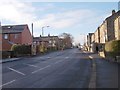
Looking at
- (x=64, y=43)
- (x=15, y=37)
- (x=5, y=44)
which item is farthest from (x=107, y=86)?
(x=64, y=43)

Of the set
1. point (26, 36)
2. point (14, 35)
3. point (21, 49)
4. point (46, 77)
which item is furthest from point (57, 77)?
point (26, 36)

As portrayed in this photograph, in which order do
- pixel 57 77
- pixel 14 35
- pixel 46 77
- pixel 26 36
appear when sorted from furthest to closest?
pixel 26 36 → pixel 14 35 → pixel 46 77 → pixel 57 77

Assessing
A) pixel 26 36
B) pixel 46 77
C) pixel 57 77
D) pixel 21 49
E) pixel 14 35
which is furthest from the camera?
pixel 26 36

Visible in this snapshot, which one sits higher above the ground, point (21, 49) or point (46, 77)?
point (21, 49)

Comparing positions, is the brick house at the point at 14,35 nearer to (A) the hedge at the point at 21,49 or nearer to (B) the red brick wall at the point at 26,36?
(B) the red brick wall at the point at 26,36

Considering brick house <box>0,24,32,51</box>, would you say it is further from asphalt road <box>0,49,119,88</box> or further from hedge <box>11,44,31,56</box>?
asphalt road <box>0,49,119,88</box>

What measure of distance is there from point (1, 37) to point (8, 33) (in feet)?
25.0

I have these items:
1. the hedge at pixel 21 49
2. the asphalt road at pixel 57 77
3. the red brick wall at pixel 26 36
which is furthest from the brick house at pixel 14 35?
the asphalt road at pixel 57 77

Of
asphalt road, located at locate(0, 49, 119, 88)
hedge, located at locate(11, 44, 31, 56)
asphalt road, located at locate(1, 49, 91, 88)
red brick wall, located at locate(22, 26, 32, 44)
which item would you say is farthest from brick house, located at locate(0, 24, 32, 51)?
asphalt road, located at locate(0, 49, 119, 88)

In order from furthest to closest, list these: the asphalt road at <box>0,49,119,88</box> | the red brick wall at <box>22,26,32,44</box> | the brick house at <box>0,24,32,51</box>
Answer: the red brick wall at <box>22,26,32,44</box> → the brick house at <box>0,24,32,51</box> → the asphalt road at <box>0,49,119,88</box>

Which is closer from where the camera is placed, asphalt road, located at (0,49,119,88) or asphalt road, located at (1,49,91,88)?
asphalt road, located at (0,49,119,88)

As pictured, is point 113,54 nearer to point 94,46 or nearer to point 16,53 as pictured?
point 16,53

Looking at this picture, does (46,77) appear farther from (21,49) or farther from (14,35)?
(14,35)

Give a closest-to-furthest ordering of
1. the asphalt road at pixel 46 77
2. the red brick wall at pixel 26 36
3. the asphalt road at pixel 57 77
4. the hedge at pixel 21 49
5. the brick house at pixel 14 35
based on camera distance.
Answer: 1. the asphalt road at pixel 57 77
2. the asphalt road at pixel 46 77
3. the hedge at pixel 21 49
4. the brick house at pixel 14 35
5. the red brick wall at pixel 26 36
